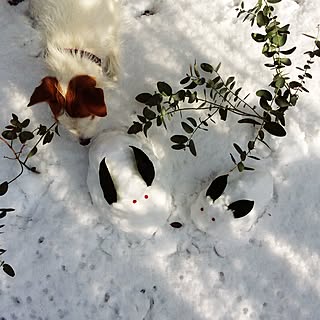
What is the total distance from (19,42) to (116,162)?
0.92 meters

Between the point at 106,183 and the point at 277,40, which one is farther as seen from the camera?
the point at 106,183

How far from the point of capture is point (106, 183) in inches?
82.5

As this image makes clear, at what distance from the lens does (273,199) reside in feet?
7.78

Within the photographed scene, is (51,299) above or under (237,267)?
under

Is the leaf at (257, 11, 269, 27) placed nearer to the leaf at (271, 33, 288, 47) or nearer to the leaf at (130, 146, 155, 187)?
the leaf at (271, 33, 288, 47)

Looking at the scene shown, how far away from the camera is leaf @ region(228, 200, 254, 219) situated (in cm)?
213

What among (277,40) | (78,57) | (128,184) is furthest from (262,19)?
(128,184)

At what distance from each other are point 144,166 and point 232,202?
1.45 feet

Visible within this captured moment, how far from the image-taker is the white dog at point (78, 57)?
1.91 meters

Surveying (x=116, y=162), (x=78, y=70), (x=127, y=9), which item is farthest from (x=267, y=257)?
(x=127, y=9)

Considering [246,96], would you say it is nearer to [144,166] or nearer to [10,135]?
[144,166]

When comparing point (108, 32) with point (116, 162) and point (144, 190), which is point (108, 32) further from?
point (144, 190)

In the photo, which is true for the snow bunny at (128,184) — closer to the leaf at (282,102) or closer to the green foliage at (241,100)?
the green foliage at (241,100)

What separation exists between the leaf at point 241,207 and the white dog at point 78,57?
2.43 ft
